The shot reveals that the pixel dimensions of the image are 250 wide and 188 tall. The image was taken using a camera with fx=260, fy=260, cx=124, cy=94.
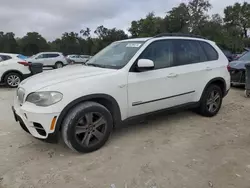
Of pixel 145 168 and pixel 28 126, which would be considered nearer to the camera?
pixel 145 168

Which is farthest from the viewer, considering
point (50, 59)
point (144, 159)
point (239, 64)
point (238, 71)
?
point (50, 59)

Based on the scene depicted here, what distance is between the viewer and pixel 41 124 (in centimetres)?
338

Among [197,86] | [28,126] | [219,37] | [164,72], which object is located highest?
[219,37]

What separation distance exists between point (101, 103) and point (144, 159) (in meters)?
1.03

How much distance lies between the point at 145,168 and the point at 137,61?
166 centimetres

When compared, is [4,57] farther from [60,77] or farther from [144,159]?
[144,159]

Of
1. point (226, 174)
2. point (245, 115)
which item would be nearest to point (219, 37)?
point (245, 115)

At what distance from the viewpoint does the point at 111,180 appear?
121 inches

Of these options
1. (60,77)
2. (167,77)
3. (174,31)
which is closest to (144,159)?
(167,77)

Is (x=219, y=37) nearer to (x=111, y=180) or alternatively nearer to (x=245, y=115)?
(x=245, y=115)

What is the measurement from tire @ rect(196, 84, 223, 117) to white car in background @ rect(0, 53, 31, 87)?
719 centimetres

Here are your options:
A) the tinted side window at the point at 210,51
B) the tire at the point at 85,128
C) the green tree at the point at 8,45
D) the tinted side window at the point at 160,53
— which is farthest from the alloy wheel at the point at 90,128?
the green tree at the point at 8,45

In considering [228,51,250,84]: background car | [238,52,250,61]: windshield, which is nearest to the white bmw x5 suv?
[228,51,250,84]: background car

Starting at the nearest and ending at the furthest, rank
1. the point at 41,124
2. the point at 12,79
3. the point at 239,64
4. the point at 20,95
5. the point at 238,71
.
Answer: the point at 41,124 → the point at 20,95 → the point at 238,71 → the point at 239,64 → the point at 12,79
